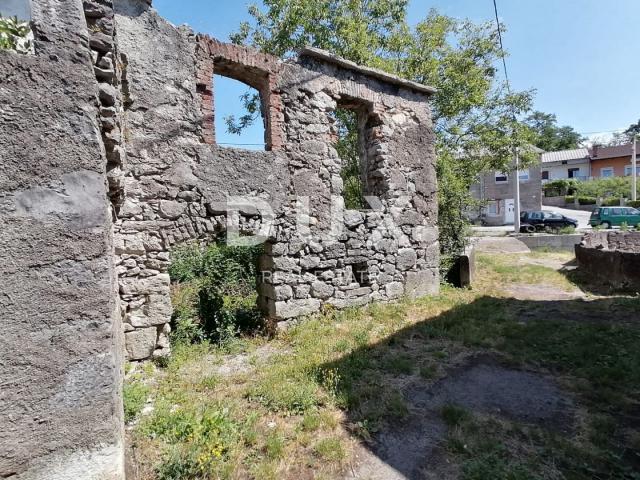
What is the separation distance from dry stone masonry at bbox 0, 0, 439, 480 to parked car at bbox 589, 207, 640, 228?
1874cm

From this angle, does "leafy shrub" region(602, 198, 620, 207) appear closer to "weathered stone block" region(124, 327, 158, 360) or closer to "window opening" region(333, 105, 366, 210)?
"window opening" region(333, 105, 366, 210)

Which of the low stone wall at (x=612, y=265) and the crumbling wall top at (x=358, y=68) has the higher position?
the crumbling wall top at (x=358, y=68)

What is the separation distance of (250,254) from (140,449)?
6317mm

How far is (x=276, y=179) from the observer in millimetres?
5102

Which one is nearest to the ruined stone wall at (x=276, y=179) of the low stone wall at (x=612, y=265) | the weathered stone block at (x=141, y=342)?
the weathered stone block at (x=141, y=342)

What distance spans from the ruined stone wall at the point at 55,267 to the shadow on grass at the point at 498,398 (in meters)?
1.83

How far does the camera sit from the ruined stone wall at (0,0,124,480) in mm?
1344

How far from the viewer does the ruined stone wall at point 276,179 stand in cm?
409

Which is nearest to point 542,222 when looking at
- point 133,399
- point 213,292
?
point 213,292

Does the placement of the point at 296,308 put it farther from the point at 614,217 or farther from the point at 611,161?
the point at 611,161

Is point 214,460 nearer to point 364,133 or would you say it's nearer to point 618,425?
point 618,425

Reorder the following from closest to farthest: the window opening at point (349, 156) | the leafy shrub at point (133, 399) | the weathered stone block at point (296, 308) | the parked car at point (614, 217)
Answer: the leafy shrub at point (133, 399) < the weathered stone block at point (296, 308) < the window opening at point (349, 156) < the parked car at point (614, 217)

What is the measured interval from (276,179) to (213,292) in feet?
8.51

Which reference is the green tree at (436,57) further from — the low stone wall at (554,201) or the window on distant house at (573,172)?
the window on distant house at (573,172)
